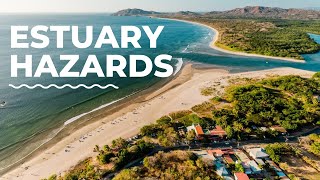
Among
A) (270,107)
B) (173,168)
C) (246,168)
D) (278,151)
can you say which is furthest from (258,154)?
(270,107)

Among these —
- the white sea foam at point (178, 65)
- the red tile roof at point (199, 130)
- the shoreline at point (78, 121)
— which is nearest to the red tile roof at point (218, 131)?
the red tile roof at point (199, 130)

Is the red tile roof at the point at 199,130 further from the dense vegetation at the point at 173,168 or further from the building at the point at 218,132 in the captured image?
the dense vegetation at the point at 173,168

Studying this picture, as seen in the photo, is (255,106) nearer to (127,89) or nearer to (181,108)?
(181,108)

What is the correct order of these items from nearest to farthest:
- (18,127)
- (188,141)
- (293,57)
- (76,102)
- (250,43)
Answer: (188,141)
(18,127)
(76,102)
(293,57)
(250,43)

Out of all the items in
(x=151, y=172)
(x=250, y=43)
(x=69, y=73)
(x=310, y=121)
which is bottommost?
(x=151, y=172)

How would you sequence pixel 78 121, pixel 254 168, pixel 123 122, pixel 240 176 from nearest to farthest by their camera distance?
pixel 240 176, pixel 254 168, pixel 123 122, pixel 78 121

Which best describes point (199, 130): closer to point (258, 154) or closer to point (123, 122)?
point (258, 154)

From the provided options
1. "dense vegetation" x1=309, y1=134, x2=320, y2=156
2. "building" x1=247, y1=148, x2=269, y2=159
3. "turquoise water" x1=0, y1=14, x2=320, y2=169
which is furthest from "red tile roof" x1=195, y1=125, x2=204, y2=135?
"turquoise water" x1=0, y1=14, x2=320, y2=169

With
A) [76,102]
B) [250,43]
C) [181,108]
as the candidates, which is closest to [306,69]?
[250,43]
